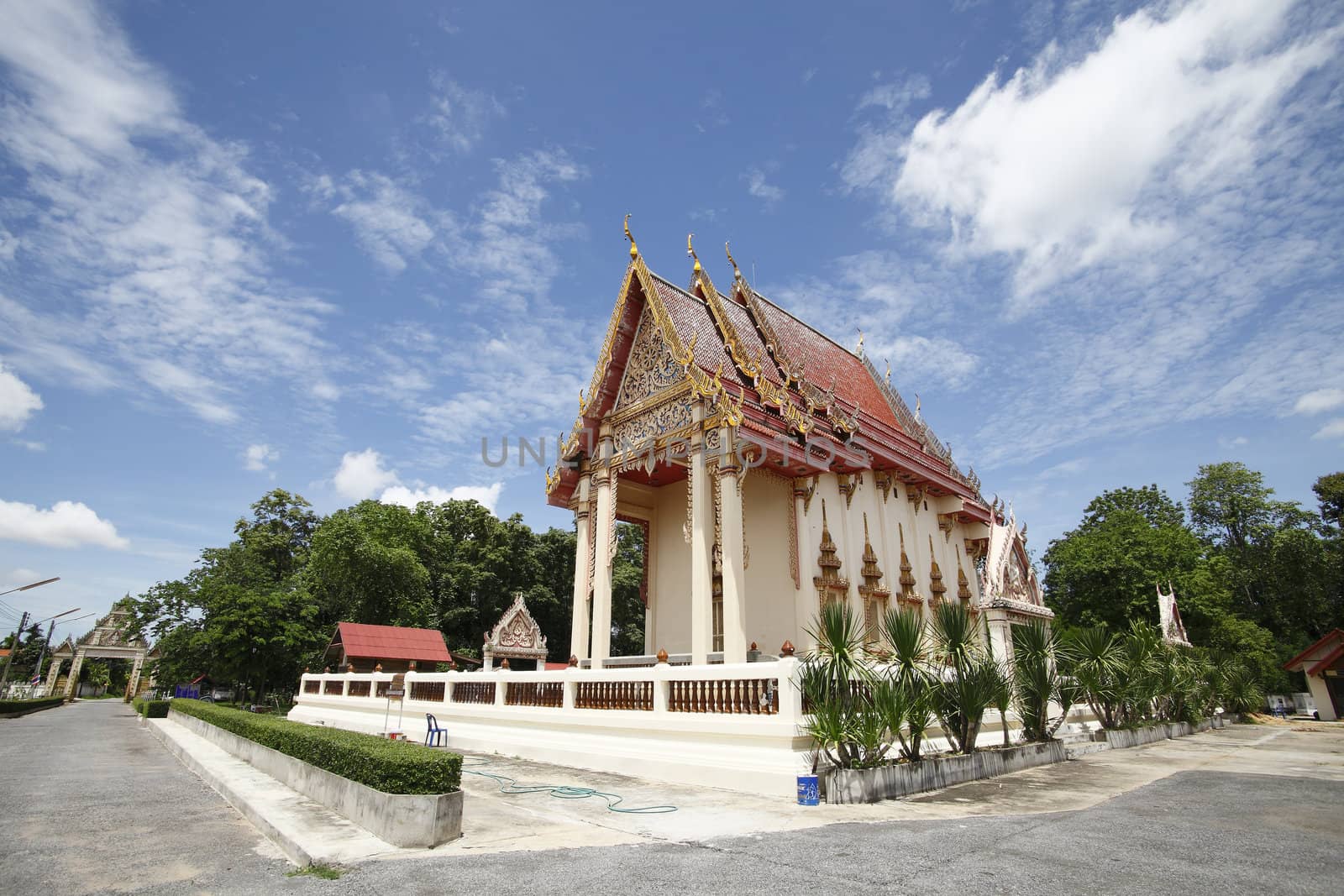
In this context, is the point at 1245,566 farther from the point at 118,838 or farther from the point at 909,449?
the point at 118,838

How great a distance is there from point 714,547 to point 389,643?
12941 mm

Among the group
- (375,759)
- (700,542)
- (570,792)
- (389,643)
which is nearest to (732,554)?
(700,542)

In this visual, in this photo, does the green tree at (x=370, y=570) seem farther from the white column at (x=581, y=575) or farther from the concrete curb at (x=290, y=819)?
the concrete curb at (x=290, y=819)

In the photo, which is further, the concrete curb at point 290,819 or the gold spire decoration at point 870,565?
the gold spire decoration at point 870,565

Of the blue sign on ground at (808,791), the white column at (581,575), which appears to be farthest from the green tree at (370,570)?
the blue sign on ground at (808,791)

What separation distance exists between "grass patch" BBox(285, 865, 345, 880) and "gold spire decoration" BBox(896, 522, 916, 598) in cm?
1247

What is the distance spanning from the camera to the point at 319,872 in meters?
4.16

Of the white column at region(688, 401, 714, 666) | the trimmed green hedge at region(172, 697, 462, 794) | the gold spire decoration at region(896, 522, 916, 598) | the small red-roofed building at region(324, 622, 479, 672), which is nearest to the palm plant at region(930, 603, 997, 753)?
the white column at region(688, 401, 714, 666)

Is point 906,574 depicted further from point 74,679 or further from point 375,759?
point 74,679

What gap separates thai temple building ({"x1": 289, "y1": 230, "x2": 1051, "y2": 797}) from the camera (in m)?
8.70

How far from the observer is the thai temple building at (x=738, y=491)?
1163cm

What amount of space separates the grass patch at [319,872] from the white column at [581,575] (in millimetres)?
8862

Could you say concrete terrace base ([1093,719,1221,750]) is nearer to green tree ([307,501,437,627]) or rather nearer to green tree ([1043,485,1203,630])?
green tree ([1043,485,1203,630])

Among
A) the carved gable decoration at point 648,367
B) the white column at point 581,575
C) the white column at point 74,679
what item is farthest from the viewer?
the white column at point 74,679
